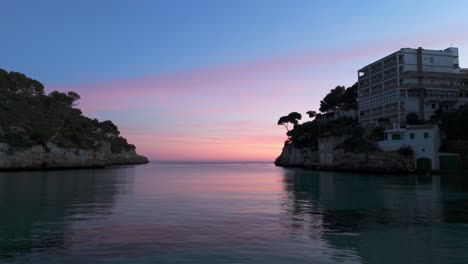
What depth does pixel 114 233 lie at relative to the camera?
15469 mm

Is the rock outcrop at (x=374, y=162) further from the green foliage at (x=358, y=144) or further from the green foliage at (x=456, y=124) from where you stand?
the green foliage at (x=456, y=124)

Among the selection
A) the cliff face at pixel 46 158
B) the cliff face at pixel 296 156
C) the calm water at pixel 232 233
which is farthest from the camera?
the cliff face at pixel 296 156

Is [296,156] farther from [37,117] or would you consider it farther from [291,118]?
[37,117]

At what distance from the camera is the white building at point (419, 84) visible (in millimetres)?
81125

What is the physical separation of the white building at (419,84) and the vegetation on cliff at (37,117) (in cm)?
8070

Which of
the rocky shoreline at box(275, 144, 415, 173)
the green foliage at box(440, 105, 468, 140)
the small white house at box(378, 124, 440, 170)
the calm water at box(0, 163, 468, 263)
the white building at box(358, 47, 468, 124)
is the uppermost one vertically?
the white building at box(358, 47, 468, 124)

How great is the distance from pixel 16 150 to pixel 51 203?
70873 mm

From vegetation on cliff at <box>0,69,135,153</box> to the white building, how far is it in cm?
8070

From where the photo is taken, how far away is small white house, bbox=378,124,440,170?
69.0 metres

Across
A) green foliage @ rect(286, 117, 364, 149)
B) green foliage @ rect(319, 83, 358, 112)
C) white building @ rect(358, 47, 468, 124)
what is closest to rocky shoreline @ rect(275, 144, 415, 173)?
green foliage @ rect(286, 117, 364, 149)

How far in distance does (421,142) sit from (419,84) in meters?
16.5

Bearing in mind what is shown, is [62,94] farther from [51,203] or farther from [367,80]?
[51,203]

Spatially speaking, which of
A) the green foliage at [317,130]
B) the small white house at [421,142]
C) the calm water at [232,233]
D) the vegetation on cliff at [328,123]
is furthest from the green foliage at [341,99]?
the calm water at [232,233]

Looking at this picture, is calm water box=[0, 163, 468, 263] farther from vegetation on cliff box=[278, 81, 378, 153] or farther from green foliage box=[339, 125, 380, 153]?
vegetation on cliff box=[278, 81, 378, 153]
